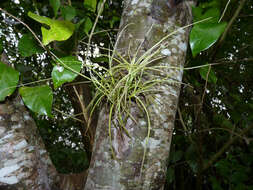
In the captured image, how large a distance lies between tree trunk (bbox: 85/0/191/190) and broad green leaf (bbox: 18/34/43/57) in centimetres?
21

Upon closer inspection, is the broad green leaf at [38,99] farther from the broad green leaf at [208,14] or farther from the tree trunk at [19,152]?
the broad green leaf at [208,14]

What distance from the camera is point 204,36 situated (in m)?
0.38

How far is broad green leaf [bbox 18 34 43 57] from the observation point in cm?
49

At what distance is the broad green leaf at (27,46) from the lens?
19.3 inches

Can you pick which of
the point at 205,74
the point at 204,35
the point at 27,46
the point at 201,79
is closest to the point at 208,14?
the point at 204,35

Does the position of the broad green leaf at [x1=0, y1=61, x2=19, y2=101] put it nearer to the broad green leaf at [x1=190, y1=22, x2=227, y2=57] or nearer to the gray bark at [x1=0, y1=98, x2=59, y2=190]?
the gray bark at [x1=0, y1=98, x2=59, y2=190]

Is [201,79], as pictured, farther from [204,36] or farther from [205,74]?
[204,36]

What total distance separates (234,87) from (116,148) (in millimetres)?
1407

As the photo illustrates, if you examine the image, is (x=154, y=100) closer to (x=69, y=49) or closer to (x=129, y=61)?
(x=129, y=61)

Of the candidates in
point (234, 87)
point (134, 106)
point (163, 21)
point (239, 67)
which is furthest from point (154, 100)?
point (239, 67)

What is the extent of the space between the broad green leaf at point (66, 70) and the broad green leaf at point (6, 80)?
0.10 m

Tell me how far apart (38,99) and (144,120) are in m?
0.24

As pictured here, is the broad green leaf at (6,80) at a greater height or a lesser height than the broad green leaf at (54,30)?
lesser

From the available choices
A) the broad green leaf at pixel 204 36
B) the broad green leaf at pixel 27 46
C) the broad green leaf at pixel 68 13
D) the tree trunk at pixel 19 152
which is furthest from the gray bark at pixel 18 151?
the broad green leaf at pixel 204 36
